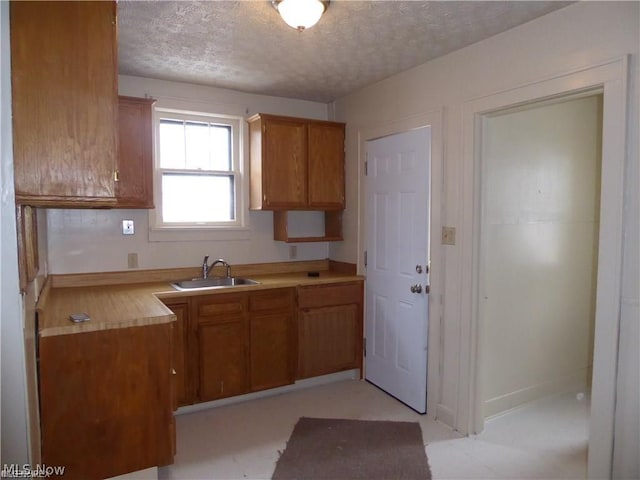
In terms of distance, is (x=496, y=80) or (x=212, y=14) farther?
(x=496, y=80)

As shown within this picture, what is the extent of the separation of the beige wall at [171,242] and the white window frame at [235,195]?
0.13 ft

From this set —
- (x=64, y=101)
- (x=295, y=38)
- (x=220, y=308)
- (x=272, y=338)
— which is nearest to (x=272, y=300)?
(x=272, y=338)

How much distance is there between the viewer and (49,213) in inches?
118

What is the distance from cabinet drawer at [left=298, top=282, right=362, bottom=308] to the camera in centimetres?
340

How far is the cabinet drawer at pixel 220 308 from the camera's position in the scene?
3.00m

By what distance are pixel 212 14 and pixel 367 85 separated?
1.60m

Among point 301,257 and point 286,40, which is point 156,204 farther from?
point 286,40

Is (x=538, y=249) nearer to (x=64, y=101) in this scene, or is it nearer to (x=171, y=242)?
(x=171, y=242)

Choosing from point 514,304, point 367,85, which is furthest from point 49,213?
point 514,304

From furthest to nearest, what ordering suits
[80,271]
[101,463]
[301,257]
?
[301,257], [80,271], [101,463]

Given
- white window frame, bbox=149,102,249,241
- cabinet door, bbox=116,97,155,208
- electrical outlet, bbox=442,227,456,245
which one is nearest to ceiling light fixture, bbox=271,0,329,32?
cabinet door, bbox=116,97,155,208

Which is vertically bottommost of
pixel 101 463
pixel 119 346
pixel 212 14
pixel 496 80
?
pixel 101 463

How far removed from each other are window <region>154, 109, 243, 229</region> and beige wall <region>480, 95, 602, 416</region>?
83.0 inches

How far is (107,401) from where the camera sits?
6.81ft
